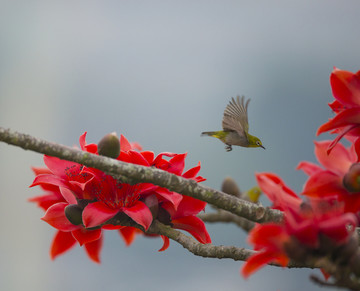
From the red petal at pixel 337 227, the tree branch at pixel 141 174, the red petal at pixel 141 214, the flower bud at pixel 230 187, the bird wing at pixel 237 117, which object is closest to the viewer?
the red petal at pixel 337 227

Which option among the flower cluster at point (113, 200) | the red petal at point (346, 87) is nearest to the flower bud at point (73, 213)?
the flower cluster at point (113, 200)

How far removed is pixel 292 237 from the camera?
0.35 m

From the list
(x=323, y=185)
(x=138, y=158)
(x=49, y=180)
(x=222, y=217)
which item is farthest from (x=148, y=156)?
(x=222, y=217)

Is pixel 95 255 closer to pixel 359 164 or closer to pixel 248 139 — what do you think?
pixel 359 164

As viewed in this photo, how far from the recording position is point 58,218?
68cm

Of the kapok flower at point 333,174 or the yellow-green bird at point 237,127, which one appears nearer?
the kapok flower at point 333,174

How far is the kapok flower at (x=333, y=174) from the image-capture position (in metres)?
0.51

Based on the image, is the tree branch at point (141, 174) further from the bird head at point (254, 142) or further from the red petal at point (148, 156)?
the bird head at point (254, 142)

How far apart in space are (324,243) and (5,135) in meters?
0.32

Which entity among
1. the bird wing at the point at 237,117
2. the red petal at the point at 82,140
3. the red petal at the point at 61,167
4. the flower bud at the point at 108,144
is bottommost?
the flower bud at the point at 108,144

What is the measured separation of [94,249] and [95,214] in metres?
0.17

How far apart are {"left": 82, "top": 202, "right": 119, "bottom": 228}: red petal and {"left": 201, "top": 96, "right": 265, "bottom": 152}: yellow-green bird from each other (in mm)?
782

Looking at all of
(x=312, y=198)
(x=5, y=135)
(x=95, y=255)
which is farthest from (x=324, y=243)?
(x=95, y=255)

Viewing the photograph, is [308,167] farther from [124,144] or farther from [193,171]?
[124,144]
